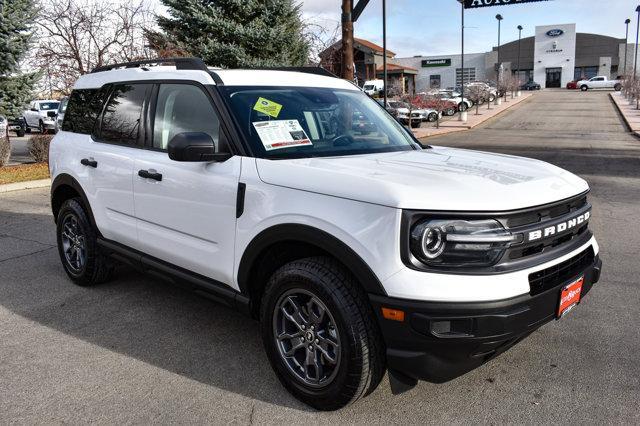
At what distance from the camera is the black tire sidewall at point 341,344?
266 centimetres

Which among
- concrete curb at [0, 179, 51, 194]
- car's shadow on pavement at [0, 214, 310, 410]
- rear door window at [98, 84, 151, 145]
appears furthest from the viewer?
concrete curb at [0, 179, 51, 194]

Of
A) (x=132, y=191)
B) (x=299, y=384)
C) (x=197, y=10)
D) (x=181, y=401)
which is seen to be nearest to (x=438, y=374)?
(x=299, y=384)

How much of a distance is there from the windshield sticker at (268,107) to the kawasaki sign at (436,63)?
8321 centimetres

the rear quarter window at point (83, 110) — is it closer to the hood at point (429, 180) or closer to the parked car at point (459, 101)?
the hood at point (429, 180)

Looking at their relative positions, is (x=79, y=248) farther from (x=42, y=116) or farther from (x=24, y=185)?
(x=42, y=116)

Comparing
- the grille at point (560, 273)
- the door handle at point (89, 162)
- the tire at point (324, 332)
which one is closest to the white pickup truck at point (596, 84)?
the grille at point (560, 273)

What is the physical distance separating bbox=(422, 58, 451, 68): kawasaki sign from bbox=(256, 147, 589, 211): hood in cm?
8317

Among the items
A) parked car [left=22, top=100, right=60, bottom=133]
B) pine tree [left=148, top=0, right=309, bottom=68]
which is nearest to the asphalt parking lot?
pine tree [left=148, top=0, right=309, bottom=68]

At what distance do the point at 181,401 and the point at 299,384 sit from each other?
2.25 feet

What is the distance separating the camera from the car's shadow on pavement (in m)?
3.38

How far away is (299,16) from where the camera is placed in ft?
60.2

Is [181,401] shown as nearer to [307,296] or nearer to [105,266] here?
[307,296]

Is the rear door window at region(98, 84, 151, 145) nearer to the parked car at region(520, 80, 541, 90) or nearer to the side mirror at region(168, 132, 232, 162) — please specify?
the side mirror at region(168, 132, 232, 162)

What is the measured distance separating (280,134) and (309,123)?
314 mm
